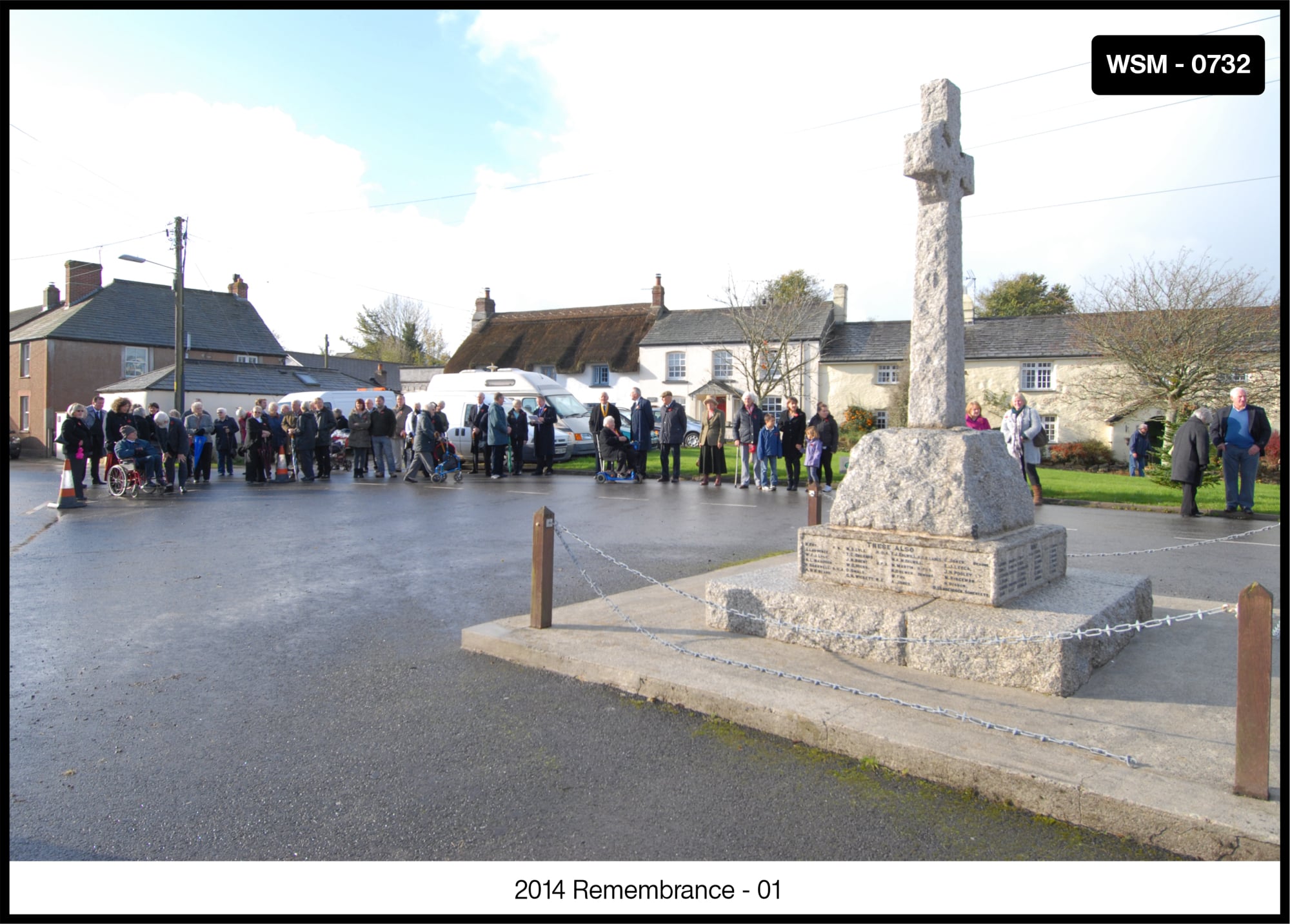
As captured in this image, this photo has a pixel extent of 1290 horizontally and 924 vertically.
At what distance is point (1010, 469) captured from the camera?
589 centimetres

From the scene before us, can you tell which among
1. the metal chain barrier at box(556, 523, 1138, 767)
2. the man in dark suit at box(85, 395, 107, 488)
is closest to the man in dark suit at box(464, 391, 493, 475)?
the man in dark suit at box(85, 395, 107, 488)

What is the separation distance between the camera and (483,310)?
180 ft

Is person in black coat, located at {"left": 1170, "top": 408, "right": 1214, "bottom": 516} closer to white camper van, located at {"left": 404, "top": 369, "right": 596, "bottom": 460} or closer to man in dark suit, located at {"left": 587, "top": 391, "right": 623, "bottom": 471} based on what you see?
man in dark suit, located at {"left": 587, "top": 391, "right": 623, "bottom": 471}

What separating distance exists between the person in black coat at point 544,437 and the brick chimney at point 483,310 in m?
34.2

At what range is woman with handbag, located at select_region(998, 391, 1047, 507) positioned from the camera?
1362 centimetres

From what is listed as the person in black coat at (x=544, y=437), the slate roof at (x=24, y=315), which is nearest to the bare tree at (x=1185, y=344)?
the person in black coat at (x=544, y=437)

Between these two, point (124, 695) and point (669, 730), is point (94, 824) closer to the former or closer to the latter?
point (124, 695)

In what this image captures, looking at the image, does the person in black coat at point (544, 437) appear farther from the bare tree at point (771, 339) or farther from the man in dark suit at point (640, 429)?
the bare tree at point (771, 339)

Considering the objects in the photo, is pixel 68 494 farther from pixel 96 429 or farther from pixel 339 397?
pixel 339 397

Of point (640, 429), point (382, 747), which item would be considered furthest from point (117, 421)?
point (382, 747)

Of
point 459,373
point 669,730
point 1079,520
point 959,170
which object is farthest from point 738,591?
point 459,373

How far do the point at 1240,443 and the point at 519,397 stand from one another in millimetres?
17578

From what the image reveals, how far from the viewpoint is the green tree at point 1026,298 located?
169 feet

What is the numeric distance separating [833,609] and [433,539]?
23.0 ft
